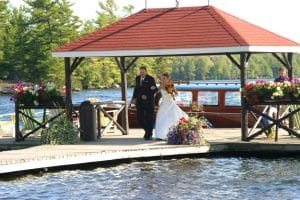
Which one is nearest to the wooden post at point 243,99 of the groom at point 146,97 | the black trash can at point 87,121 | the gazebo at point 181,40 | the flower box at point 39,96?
the gazebo at point 181,40

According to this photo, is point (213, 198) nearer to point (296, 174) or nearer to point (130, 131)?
point (296, 174)

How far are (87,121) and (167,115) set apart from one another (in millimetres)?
1990

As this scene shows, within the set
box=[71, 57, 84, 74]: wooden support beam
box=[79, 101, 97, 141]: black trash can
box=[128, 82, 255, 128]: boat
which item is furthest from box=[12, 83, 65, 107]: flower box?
box=[128, 82, 255, 128]: boat

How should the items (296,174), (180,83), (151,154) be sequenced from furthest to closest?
(180,83)
(151,154)
(296,174)

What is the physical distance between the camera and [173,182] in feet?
→ 47.7

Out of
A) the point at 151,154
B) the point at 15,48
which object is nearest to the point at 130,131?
the point at 151,154

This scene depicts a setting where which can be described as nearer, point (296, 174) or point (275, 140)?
point (296, 174)

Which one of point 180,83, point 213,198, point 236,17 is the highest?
point 236,17

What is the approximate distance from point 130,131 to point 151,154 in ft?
15.9

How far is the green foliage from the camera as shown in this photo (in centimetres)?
1844

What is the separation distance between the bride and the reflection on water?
1.71 m

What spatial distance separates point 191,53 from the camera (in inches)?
727

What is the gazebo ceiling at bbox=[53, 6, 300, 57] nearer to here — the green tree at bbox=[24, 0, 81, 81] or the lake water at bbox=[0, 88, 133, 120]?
the lake water at bbox=[0, 88, 133, 120]

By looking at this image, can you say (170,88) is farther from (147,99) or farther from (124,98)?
(124,98)
